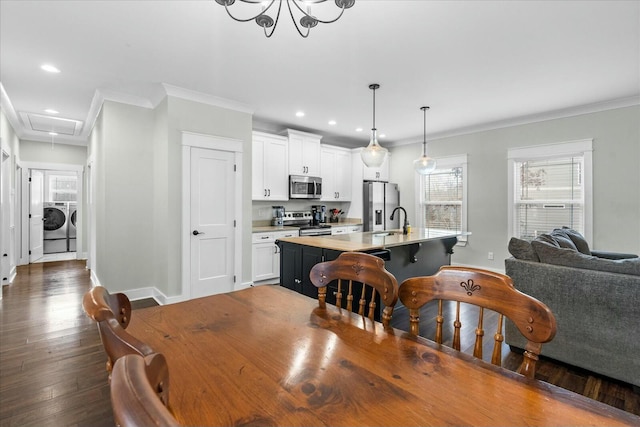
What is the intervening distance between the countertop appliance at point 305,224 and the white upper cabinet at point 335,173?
48cm

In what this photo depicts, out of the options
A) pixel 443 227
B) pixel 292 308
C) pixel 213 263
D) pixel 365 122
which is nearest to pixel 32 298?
pixel 213 263

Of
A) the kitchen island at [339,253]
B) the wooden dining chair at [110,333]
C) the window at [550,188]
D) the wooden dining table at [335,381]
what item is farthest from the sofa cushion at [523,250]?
the wooden dining chair at [110,333]

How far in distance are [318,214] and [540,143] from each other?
3679 mm

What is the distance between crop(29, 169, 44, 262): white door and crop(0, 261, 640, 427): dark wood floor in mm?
3343

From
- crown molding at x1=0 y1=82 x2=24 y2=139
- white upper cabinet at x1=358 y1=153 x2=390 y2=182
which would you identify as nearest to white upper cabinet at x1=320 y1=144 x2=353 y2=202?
white upper cabinet at x1=358 y1=153 x2=390 y2=182

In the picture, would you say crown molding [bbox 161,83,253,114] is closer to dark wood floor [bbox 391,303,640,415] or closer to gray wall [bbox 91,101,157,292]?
gray wall [bbox 91,101,157,292]

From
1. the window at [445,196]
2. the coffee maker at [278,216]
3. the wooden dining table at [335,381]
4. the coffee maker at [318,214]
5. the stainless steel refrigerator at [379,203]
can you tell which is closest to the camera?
the wooden dining table at [335,381]

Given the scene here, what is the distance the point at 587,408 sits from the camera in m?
0.69

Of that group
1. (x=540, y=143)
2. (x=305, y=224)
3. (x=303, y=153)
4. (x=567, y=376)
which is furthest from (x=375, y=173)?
(x=567, y=376)

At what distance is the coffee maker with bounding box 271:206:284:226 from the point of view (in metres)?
5.36

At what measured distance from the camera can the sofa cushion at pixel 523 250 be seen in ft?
8.34

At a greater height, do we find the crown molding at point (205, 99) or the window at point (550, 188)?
the crown molding at point (205, 99)

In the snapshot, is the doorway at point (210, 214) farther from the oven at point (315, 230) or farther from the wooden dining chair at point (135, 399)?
the wooden dining chair at point (135, 399)

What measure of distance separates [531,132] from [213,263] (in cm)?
500
